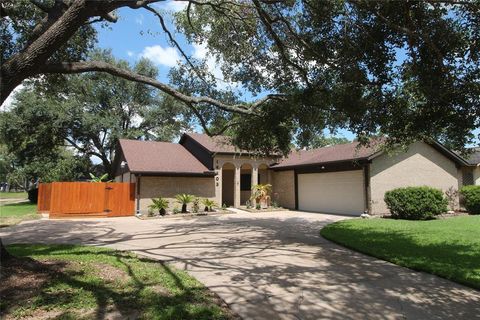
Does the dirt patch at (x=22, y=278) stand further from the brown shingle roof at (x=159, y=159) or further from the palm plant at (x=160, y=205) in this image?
the brown shingle roof at (x=159, y=159)

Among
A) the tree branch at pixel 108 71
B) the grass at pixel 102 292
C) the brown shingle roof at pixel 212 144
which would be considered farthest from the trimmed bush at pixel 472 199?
the grass at pixel 102 292

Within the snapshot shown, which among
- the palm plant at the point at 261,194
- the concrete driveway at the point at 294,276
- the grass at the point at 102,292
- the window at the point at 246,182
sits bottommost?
the concrete driveway at the point at 294,276

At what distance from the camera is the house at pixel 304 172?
65.0ft

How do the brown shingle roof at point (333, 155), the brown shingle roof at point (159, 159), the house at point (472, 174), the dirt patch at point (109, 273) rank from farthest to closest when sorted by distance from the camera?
1. the house at point (472, 174)
2. the brown shingle roof at point (159, 159)
3. the brown shingle roof at point (333, 155)
4. the dirt patch at point (109, 273)

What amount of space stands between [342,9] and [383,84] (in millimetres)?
1992

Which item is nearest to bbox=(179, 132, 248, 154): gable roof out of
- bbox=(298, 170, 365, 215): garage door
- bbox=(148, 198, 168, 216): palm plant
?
bbox=(148, 198, 168, 216): palm plant

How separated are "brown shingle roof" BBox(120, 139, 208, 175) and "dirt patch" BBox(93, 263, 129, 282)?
1399 cm

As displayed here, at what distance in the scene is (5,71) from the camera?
591 cm

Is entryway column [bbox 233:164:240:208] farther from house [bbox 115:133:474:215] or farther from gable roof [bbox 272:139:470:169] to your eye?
gable roof [bbox 272:139:470:169]

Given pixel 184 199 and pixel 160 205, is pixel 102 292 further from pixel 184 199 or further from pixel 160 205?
pixel 184 199

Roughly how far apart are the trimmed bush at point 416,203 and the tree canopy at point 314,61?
7416 millimetres

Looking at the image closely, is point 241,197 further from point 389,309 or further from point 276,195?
point 389,309

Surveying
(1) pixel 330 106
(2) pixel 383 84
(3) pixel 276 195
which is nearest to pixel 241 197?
(3) pixel 276 195

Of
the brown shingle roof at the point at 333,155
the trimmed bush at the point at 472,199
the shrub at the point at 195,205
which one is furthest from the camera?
the shrub at the point at 195,205
